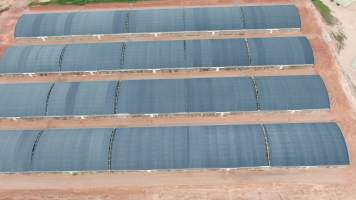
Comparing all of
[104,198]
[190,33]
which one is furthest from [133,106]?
[190,33]

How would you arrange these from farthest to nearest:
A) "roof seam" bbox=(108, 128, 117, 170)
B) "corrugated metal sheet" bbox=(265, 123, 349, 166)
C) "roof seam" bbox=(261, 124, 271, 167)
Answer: "roof seam" bbox=(108, 128, 117, 170) → "roof seam" bbox=(261, 124, 271, 167) → "corrugated metal sheet" bbox=(265, 123, 349, 166)

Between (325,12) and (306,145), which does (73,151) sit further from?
(325,12)

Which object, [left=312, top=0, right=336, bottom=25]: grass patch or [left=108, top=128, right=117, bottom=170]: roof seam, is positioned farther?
[left=312, top=0, right=336, bottom=25]: grass patch

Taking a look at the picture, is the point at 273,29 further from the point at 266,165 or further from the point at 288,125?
the point at 266,165

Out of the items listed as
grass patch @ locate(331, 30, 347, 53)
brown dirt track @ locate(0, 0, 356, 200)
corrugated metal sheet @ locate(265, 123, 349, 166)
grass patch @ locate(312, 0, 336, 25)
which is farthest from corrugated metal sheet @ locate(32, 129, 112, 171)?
grass patch @ locate(312, 0, 336, 25)

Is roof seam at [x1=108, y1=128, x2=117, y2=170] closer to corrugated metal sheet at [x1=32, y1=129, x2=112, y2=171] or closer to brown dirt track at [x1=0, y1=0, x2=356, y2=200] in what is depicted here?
corrugated metal sheet at [x1=32, y1=129, x2=112, y2=171]

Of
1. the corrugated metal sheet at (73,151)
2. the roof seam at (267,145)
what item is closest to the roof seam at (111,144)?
the corrugated metal sheet at (73,151)
